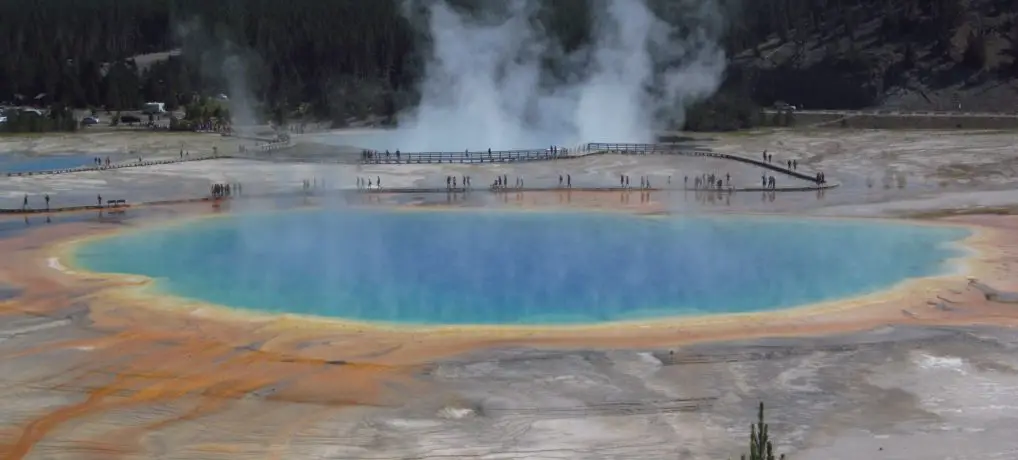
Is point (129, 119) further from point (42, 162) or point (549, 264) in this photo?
point (549, 264)

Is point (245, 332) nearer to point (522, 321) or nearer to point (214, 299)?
point (214, 299)

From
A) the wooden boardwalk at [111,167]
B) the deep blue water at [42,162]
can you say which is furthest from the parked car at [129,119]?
the wooden boardwalk at [111,167]

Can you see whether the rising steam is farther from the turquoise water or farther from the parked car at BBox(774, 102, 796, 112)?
the turquoise water

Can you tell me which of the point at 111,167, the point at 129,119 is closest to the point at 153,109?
the point at 129,119

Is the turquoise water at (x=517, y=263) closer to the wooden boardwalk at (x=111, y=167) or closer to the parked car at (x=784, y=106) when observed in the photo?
the wooden boardwalk at (x=111, y=167)

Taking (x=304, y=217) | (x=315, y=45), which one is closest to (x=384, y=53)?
(x=315, y=45)

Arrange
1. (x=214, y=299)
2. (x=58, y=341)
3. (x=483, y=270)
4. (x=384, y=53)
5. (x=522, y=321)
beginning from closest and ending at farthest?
(x=58, y=341), (x=522, y=321), (x=214, y=299), (x=483, y=270), (x=384, y=53)

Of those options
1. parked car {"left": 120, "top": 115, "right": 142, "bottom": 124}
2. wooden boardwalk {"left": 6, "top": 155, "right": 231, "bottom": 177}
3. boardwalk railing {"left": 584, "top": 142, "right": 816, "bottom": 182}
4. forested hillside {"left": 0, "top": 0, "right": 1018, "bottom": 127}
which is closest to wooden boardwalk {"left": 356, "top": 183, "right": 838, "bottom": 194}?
boardwalk railing {"left": 584, "top": 142, "right": 816, "bottom": 182}
